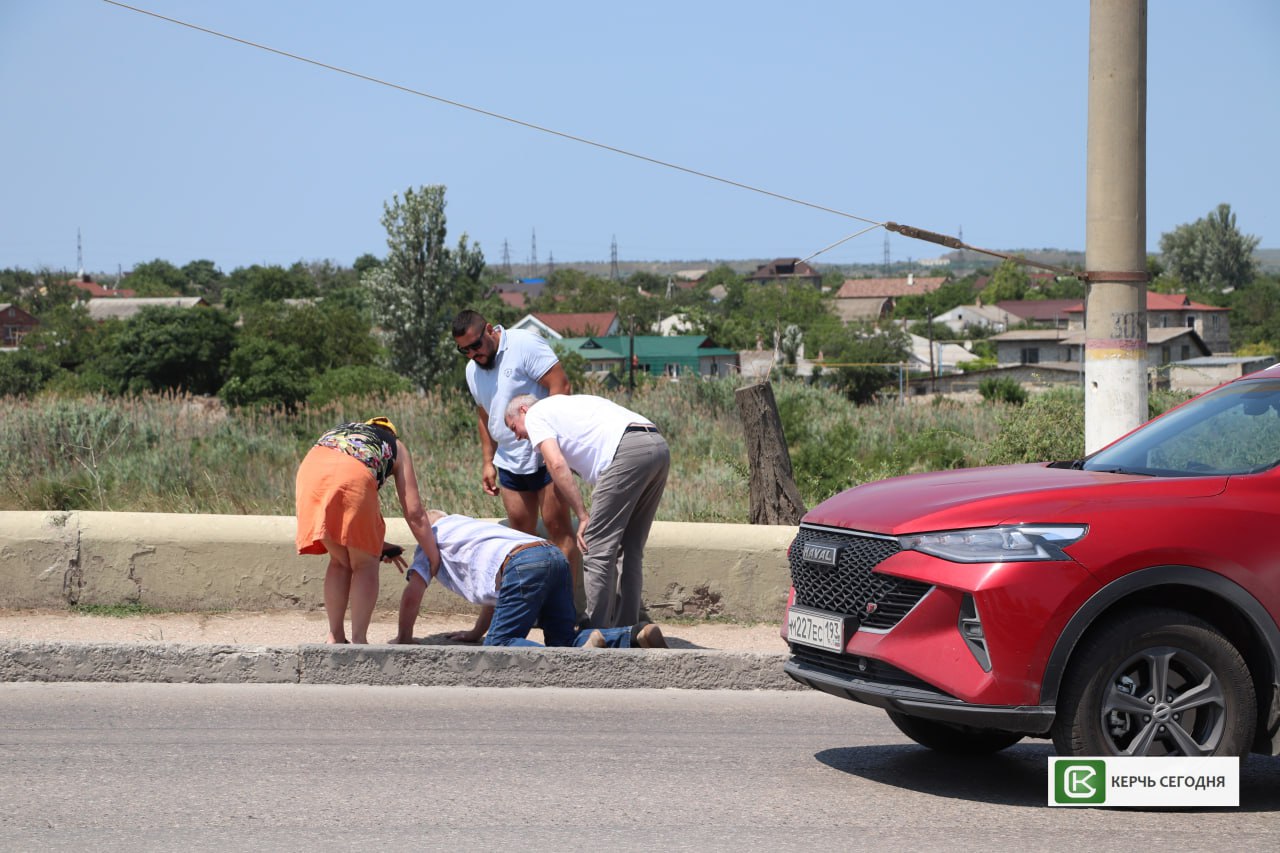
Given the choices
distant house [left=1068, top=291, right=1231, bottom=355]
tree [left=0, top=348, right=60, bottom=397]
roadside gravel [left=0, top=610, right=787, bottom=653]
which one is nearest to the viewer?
roadside gravel [left=0, top=610, right=787, bottom=653]

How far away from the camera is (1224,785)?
5051 millimetres

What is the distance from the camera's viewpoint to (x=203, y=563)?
873 cm

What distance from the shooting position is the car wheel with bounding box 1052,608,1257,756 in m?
4.93

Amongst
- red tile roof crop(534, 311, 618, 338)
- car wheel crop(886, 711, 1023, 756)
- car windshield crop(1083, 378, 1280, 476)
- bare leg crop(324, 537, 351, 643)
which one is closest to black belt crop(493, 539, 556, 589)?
bare leg crop(324, 537, 351, 643)

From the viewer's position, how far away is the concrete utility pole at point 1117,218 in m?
9.32

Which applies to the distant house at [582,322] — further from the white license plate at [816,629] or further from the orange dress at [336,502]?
the white license plate at [816,629]

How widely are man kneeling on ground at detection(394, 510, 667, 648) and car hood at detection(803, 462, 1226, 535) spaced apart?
2.09m

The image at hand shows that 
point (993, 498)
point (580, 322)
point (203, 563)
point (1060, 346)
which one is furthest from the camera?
point (580, 322)

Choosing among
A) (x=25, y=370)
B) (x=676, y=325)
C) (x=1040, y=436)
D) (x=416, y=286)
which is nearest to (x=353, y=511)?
(x=1040, y=436)

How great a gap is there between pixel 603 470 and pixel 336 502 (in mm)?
1448

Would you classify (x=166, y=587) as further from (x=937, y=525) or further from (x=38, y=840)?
(x=937, y=525)

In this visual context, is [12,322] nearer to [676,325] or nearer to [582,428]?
[676,325]

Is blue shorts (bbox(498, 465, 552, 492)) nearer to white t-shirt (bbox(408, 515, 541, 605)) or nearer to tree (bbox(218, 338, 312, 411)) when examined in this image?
white t-shirt (bbox(408, 515, 541, 605))

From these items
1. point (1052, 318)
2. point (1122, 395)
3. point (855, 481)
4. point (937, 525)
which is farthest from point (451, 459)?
point (1052, 318)
